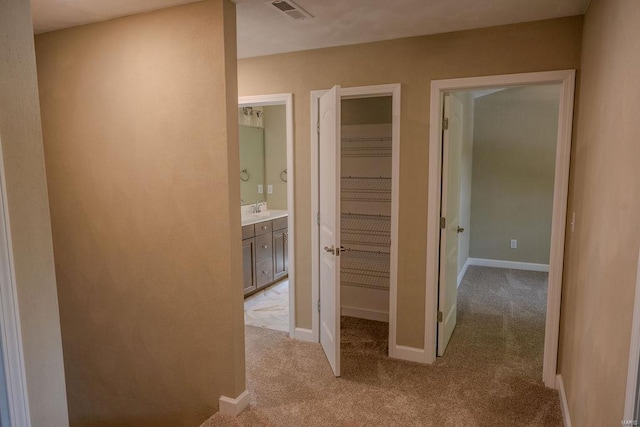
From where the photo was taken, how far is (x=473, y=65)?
2.77 m

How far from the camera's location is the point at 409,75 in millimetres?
2957

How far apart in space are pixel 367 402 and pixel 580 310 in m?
1.38

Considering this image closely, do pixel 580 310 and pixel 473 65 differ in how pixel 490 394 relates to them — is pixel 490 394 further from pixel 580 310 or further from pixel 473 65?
pixel 473 65

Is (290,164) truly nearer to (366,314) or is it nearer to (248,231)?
(248,231)

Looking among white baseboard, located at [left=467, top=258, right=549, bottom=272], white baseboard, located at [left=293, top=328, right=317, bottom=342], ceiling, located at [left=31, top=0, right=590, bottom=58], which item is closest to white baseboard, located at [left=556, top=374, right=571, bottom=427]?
white baseboard, located at [left=293, top=328, right=317, bottom=342]

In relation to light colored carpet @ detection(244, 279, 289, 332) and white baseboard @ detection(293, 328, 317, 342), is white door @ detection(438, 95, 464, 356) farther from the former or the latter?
light colored carpet @ detection(244, 279, 289, 332)

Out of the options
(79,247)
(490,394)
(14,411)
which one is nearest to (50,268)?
(14,411)

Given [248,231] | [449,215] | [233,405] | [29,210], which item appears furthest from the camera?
[248,231]

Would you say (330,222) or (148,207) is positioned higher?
(148,207)

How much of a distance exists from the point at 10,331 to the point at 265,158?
4790 mm

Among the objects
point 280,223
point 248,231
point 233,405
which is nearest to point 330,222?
point 233,405

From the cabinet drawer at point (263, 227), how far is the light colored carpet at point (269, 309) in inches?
29.3

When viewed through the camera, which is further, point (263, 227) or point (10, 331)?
point (263, 227)

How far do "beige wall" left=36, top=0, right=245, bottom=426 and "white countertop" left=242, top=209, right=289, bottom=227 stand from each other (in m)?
1.84
